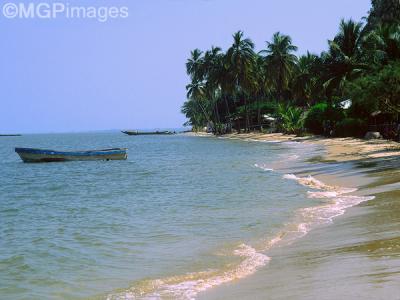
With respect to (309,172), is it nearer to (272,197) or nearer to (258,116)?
(272,197)

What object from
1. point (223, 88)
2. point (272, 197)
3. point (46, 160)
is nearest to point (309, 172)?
point (272, 197)

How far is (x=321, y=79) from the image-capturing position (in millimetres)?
47875

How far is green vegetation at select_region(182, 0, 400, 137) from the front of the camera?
103 feet

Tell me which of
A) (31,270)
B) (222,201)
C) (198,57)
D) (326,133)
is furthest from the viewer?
(198,57)

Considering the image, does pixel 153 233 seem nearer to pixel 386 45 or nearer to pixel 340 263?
pixel 340 263

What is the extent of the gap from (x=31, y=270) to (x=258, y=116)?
249 ft

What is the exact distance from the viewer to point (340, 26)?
4669cm

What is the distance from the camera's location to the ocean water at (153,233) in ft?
24.5

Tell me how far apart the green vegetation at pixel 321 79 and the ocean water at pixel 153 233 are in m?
13.3

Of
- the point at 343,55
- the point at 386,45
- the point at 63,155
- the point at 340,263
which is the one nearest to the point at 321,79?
the point at 343,55

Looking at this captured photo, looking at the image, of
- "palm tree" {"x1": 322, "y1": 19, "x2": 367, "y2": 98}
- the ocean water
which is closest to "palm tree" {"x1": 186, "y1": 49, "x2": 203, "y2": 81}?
"palm tree" {"x1": 322, "y1": 19, "x2": 367, "y2": 98}

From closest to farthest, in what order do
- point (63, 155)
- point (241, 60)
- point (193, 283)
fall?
point (193, 283) < point (63, 155) < point (241, 60)

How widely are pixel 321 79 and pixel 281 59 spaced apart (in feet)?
89.5

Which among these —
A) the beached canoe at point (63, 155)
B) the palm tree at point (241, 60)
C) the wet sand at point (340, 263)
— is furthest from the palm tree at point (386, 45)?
the palm tree at point (241, 60)
